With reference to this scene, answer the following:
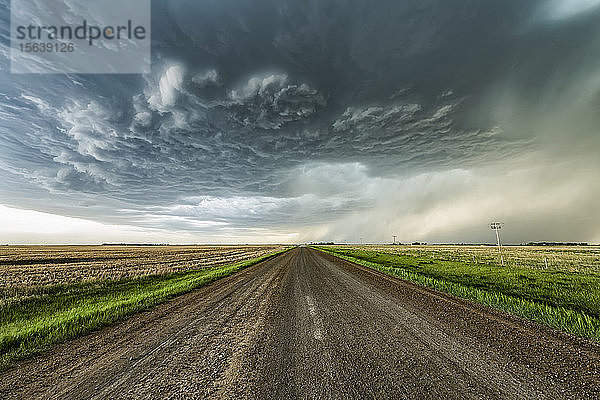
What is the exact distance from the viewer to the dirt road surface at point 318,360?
4.01 metres

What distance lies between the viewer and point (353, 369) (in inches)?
183

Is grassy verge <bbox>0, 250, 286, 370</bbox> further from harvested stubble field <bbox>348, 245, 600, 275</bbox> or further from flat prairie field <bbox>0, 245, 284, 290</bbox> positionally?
harvested stubble field <bbox>348, 245, 600, 275</bbox>

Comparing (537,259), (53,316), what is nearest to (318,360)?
(53,316)

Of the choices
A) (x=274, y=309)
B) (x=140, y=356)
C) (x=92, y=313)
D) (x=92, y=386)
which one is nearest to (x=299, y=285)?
(x=274, y=309)

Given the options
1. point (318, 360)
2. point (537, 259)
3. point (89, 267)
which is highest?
point (537, 259)

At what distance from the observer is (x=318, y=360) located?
5.06m

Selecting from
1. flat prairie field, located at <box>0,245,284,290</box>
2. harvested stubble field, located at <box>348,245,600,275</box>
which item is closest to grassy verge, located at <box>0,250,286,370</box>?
flat prairie field, located at <box>0,245,284,290</box>

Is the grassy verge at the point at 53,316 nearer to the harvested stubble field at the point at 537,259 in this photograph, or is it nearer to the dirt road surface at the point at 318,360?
the dirt road surface at the point at 318,360

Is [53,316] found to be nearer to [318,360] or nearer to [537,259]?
[318,360]

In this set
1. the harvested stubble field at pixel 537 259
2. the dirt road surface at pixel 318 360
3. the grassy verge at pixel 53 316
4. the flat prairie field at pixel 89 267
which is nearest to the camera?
the dirt road surface at pixel 318 360

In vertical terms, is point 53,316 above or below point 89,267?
above

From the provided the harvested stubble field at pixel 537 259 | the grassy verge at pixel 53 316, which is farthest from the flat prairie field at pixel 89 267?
the harvested stubble field at pixel 537 259

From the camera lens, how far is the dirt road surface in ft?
13.2

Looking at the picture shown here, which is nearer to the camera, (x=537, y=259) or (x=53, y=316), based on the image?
(x=53, y=316)
